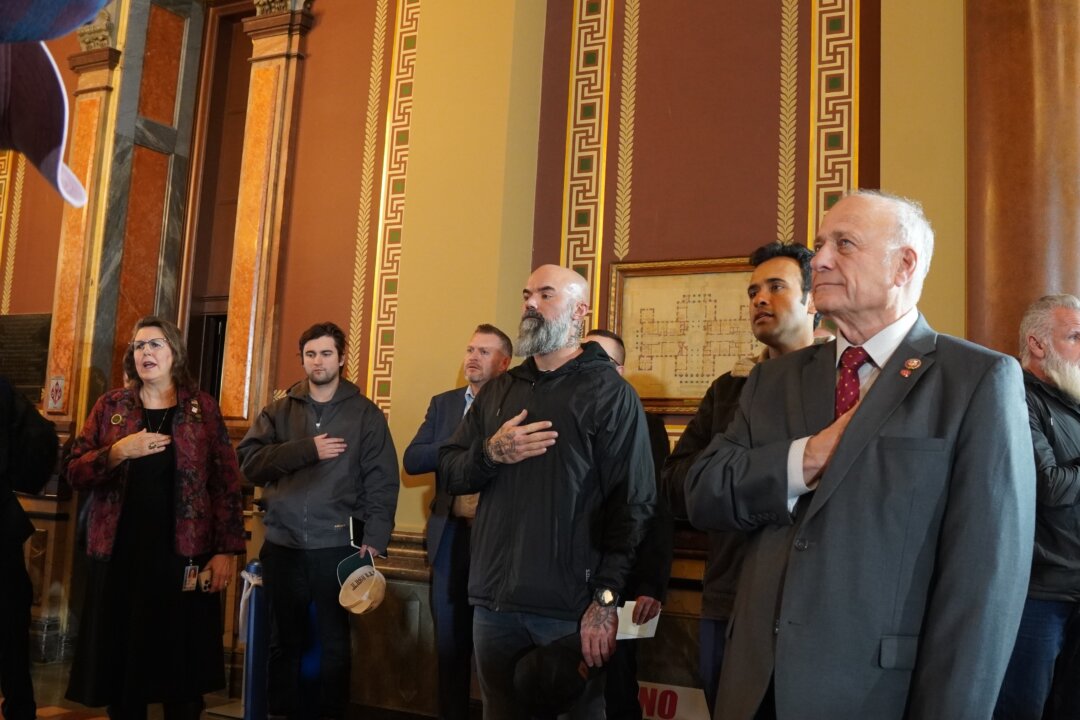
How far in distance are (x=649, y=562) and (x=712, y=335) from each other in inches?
77.1

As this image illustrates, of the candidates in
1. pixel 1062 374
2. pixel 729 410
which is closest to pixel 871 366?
pixel 729 410

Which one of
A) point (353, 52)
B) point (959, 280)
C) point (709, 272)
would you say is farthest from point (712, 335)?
point (353, 52)

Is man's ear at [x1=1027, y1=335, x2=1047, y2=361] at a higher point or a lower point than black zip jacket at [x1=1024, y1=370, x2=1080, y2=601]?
higher

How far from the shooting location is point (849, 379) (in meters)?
1.71

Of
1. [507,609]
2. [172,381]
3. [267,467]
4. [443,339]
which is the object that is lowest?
[507,609]

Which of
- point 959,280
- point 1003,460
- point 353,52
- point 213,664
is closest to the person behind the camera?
point 1003,460

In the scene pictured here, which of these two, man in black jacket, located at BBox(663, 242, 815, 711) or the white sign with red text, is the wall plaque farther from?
man in black jacket, located at BBox(663, 242, 815, 711)

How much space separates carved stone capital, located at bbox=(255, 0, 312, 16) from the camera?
5.76 metres

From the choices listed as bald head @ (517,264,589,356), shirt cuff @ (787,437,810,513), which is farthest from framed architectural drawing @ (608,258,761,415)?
shirt cuff @ (787,437,810,513)

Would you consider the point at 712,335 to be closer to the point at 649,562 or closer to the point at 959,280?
the point at 959,280

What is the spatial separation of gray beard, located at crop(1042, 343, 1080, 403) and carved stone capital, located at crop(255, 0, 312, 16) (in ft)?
15.0

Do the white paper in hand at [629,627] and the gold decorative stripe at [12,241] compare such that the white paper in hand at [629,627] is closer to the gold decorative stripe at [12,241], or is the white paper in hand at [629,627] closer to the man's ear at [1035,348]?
the man's ear at [1035,348]

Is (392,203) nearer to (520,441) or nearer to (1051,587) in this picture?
(520,441)

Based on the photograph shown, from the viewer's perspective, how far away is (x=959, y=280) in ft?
12.3
